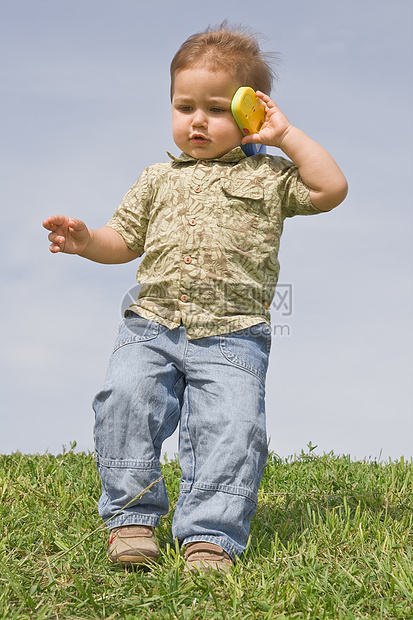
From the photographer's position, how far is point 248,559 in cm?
302

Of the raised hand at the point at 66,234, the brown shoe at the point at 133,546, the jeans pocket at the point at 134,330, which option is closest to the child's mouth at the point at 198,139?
the raised hand at the point at 66,234

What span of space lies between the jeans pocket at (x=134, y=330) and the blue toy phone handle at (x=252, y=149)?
3.16 feet

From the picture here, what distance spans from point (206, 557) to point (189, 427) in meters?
0.58

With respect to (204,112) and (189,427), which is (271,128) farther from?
(189,427)

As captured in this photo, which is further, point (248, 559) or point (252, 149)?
point (252, 149)

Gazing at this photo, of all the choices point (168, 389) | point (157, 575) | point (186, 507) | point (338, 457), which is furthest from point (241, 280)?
point (338, 457)

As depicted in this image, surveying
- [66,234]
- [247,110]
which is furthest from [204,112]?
[66,234]

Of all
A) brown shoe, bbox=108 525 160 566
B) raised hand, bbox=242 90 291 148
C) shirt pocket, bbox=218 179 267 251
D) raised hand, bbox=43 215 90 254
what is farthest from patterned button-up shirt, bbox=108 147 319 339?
brown shoe, bbox=108 525 160 566

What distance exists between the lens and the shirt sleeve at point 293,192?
3.30 meters

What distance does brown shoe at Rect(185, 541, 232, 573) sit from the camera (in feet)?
9.44

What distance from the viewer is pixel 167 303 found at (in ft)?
10.9

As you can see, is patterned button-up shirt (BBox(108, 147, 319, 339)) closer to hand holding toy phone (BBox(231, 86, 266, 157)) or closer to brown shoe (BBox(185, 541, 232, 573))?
hand holding toy phone (BBox(231, 86, 266, 157))

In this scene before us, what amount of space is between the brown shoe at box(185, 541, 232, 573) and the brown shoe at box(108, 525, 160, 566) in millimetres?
156

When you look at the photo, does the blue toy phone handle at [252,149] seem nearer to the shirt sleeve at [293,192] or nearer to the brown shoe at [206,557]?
the shirt sleeve at [293,192]
